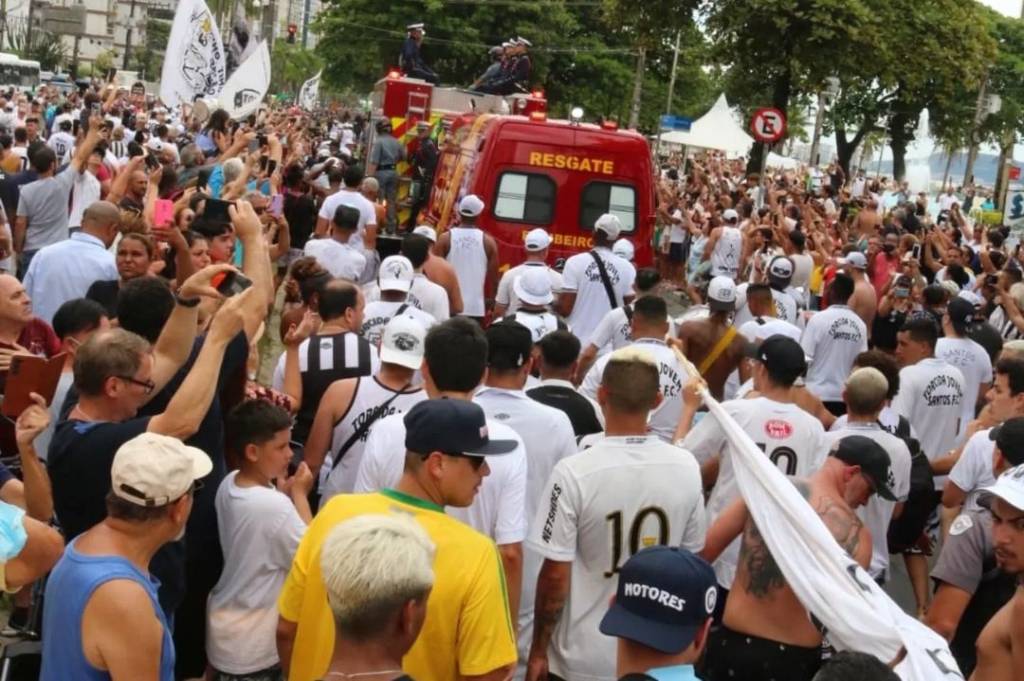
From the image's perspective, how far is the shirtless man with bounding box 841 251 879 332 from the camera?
1138cm

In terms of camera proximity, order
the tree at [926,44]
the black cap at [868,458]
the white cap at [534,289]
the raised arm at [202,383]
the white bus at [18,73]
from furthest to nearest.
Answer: the white bus at [18,73]
the tree at [926,44]
the white cap at [534,289]
the black cap at [868,458]
the raised arm at [202,383]

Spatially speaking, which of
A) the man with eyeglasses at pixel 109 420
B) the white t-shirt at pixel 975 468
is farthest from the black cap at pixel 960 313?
the man with eyeglasses at pixel 109 420

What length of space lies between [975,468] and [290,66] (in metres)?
116

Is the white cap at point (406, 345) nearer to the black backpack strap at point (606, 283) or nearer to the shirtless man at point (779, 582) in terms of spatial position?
the shirtless man at point (779, 582)

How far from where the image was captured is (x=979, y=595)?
5.45 meters

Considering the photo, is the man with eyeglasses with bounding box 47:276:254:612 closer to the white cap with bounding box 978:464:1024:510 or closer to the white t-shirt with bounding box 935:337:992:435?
the white cap with bounding box 978:464:1024:510

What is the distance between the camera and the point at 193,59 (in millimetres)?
16938

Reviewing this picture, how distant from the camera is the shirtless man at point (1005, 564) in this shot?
14.2 ft

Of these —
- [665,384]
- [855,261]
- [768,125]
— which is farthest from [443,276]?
[768,125]

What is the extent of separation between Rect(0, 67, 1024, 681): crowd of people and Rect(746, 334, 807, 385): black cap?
0.6 inches

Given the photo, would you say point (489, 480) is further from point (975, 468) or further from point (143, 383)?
point (975, 468)

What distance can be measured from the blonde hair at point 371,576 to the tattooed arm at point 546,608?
5.45 ft

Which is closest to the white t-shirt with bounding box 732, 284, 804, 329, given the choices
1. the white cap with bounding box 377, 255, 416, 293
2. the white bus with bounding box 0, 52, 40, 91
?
the white cap with bounding box 377, 255, 416, 293

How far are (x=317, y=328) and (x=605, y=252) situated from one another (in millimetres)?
4452
